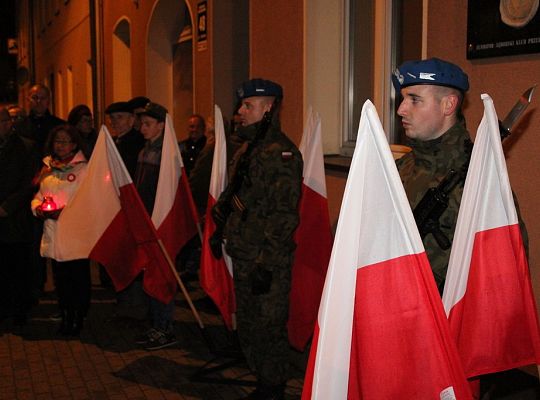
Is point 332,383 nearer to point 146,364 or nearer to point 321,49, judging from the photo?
point 146,364

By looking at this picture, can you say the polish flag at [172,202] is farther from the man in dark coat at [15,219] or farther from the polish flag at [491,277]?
the polish flag at [491,277]

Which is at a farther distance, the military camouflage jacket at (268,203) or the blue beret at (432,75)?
the military camouflage jacket at (268,203)

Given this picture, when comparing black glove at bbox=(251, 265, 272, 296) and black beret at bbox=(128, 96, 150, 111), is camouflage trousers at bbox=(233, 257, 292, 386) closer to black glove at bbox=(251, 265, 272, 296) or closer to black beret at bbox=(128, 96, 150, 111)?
black glove at bbox=(251, 265, 272, 296)

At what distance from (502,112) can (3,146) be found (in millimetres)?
4122

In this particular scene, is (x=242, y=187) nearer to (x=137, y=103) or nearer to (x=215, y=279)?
(x=215, y=279)

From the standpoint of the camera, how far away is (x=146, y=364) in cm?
542

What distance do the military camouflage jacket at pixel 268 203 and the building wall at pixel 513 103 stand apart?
1.16m

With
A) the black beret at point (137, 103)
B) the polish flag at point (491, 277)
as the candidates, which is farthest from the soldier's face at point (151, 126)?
the polish flag at point (491, 277)

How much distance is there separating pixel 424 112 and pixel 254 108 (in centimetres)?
179

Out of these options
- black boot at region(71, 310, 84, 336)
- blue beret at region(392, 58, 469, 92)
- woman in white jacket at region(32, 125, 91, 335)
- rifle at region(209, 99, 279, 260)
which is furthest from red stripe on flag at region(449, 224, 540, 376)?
black boot at region(71, 310, 84, 336)

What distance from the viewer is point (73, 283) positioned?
6.06 meters

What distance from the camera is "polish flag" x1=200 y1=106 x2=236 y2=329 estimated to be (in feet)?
16.3

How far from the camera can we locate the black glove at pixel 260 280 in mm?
4348

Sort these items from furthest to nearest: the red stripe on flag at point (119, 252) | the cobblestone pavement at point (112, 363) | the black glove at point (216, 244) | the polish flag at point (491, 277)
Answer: the red stripe on flag at point (119, 252) < the cobblestone pavement at point (112, 363) < the black glove at point (216, 244) < the polish flag at point (491, 277)
